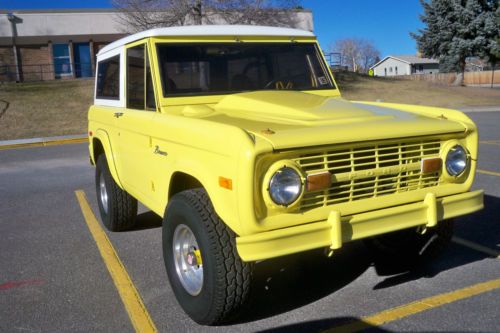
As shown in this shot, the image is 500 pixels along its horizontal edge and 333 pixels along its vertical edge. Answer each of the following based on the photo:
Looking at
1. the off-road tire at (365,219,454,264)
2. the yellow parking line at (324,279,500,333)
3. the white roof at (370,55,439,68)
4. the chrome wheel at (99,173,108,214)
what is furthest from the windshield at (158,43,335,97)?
the white roof at (370,55,439,68)

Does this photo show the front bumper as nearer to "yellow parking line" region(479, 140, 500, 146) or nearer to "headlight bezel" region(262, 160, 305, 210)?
"headlight bezel" region(262, 160, 305, 210)

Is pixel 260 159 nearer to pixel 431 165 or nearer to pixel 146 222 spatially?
pixel 431 165

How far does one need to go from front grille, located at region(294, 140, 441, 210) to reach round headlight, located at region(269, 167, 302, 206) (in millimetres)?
103

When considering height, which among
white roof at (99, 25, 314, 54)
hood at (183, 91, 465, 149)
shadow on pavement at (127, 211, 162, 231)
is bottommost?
shadow on pavement at (127, 211, 162, 231)

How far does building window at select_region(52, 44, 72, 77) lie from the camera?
32312 mm

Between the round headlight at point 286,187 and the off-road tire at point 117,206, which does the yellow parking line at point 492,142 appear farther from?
the round headlight at point 286,187

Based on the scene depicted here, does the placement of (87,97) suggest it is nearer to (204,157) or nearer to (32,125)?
(32,125)

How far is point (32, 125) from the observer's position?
17.2 meters

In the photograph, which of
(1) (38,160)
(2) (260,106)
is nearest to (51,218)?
(2) (260,106)

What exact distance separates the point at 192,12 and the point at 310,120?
64.9ft

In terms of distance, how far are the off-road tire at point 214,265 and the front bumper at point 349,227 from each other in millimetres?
233

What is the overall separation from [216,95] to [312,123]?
1.26 meters

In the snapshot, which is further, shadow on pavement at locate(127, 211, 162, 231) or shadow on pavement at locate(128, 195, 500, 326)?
shadow on pavement at locate(127, 211, 162, 231)

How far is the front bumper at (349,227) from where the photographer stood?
2.74 meters
